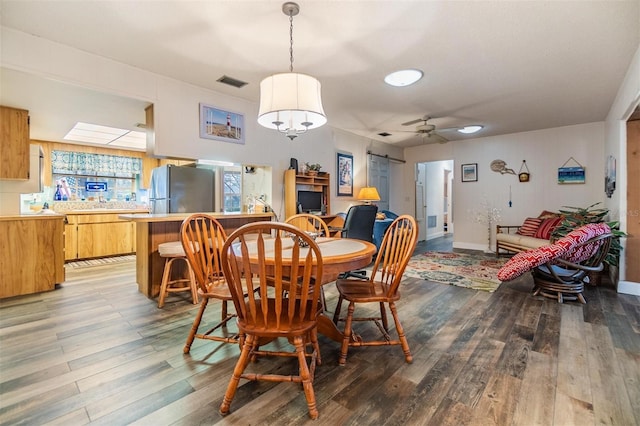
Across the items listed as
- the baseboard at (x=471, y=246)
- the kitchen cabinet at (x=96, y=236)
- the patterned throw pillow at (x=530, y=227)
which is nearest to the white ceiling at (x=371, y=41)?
the patterned throw pillow at (x=530, y=227)

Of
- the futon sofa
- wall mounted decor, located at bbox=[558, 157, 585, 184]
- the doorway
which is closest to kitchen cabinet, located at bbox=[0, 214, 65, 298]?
the futon sofa

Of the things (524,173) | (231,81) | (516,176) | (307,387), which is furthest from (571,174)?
(307,387)

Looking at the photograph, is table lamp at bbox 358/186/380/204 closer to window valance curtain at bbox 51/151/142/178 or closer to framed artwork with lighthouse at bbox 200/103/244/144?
framed artwork with lighthouse at bbox 200/103/244/144

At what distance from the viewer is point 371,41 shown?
2.45m

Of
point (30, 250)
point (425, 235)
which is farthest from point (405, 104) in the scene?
point (30, 250)

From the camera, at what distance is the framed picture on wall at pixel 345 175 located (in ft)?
18.2

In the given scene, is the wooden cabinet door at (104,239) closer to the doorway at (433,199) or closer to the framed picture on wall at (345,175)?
the framed picture on wall at (345,175)

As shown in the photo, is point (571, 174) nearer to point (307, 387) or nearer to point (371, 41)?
point (371, 41)

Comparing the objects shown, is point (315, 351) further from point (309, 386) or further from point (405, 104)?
point (405, 104)

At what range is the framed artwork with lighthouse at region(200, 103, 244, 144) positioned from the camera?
3562mm

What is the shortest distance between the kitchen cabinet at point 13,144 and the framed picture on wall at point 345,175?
443cm

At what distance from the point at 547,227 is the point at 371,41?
4.39 metres

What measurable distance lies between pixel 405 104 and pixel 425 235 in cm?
449

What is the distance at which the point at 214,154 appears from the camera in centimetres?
368
